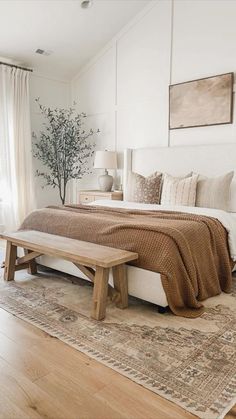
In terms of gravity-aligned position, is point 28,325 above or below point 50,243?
below

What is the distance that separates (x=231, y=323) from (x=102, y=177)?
10.8ft

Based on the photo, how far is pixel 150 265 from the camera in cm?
227

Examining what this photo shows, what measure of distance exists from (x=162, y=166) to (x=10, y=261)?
239cm

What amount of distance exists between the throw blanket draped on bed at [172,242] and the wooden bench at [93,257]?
12 cm

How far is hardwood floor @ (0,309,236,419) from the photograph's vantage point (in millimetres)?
1395

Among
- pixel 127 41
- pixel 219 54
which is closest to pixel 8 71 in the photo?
pixel 127 41

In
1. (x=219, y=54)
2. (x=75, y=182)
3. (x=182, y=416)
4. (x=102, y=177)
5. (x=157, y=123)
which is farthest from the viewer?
(x=75, y=182)

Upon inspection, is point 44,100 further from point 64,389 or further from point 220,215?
point 64,389

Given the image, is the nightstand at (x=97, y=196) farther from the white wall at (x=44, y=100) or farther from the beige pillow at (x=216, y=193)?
the beige pillow at (x=216, y=193)

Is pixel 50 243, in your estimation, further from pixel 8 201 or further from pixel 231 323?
pixel 8 201

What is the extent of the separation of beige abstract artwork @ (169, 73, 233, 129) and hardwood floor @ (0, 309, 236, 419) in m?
3.15

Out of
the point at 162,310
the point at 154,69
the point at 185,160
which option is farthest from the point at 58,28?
the point at 162,310

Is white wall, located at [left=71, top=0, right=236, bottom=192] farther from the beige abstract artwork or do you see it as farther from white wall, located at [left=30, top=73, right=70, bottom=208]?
white wall, located at [left=30, top=73, right=70, bottom=208]

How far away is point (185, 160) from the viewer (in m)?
4.18
